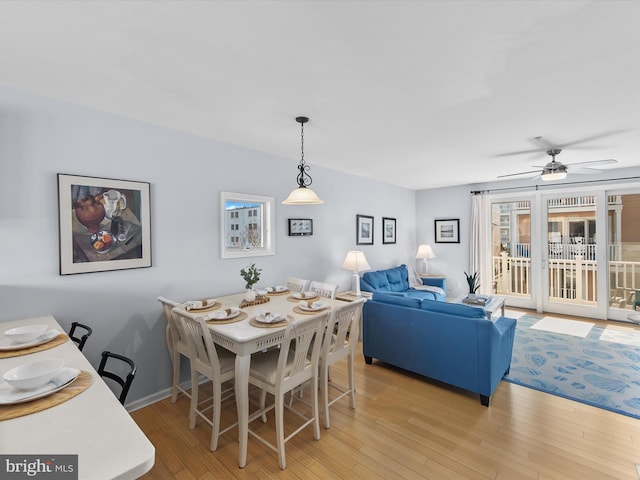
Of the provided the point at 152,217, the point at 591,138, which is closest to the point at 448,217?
the point at 591,138

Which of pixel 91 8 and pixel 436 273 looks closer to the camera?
pixel 91 8

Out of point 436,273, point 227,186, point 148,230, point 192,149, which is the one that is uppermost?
point 192,149

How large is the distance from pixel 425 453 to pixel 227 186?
9.42 ft

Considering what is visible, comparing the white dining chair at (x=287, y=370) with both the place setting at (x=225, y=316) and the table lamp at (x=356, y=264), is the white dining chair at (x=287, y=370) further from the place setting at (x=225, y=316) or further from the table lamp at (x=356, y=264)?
the table lamp at (x=356, y=264)

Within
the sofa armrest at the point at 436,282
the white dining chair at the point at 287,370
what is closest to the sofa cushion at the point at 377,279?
the sofa armrest at the point at 436,282

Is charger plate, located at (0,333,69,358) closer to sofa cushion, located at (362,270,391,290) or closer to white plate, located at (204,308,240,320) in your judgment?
white plate, located at (204,308,240,320)

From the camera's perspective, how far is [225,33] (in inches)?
58.7

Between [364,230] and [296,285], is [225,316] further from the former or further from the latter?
[364,230]

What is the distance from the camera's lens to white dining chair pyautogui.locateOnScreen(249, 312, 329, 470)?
6.33ft

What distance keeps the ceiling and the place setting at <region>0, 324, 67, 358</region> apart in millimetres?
1516

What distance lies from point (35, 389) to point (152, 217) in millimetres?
1783

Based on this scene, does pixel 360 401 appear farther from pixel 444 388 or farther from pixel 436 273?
pixel 436 273

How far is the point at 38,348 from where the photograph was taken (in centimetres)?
152

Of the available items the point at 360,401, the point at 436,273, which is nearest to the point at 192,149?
the point at 360,401
